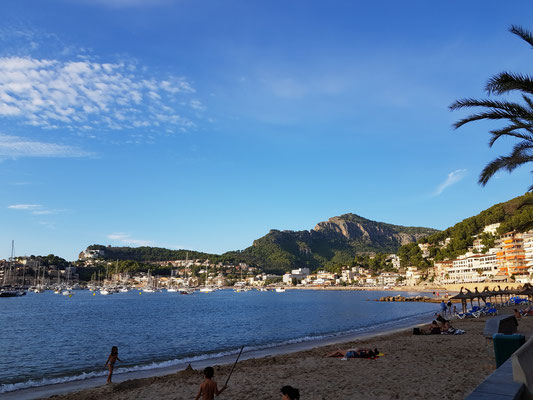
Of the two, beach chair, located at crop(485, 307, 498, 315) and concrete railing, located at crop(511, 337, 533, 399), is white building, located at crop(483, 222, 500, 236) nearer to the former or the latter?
beach chair, located at crop(485, 307, 498, 315)

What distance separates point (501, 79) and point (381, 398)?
30.7ft

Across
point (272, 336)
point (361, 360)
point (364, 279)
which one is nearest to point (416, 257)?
point (364, 279)

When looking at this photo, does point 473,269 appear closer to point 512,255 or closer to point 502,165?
point 512,255

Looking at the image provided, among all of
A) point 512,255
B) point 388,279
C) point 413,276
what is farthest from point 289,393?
point 388,279

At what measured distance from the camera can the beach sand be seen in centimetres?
1035

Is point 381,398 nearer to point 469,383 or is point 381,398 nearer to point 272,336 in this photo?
point 469,383

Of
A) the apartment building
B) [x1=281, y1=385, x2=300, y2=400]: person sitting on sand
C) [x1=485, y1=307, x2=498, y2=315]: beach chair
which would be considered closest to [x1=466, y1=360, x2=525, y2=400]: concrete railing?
[x1=281, y1=385, x2=300, y2=400]: person sitting on sand

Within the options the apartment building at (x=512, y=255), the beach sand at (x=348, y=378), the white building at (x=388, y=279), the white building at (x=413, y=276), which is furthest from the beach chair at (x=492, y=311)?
the white building at (x=388, y=279)

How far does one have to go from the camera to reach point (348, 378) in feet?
40.4

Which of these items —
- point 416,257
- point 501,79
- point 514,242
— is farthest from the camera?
point 416,257

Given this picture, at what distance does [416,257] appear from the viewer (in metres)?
157

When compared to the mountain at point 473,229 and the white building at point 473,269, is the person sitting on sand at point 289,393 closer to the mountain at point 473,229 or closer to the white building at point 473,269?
the white building at point 473,269

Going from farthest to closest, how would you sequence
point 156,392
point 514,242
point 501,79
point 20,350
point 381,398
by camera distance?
1. point 514,242
2. point 20,350
3. point 156,392
4. point 501,79
5. point 381,398

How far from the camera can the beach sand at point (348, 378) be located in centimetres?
1035
